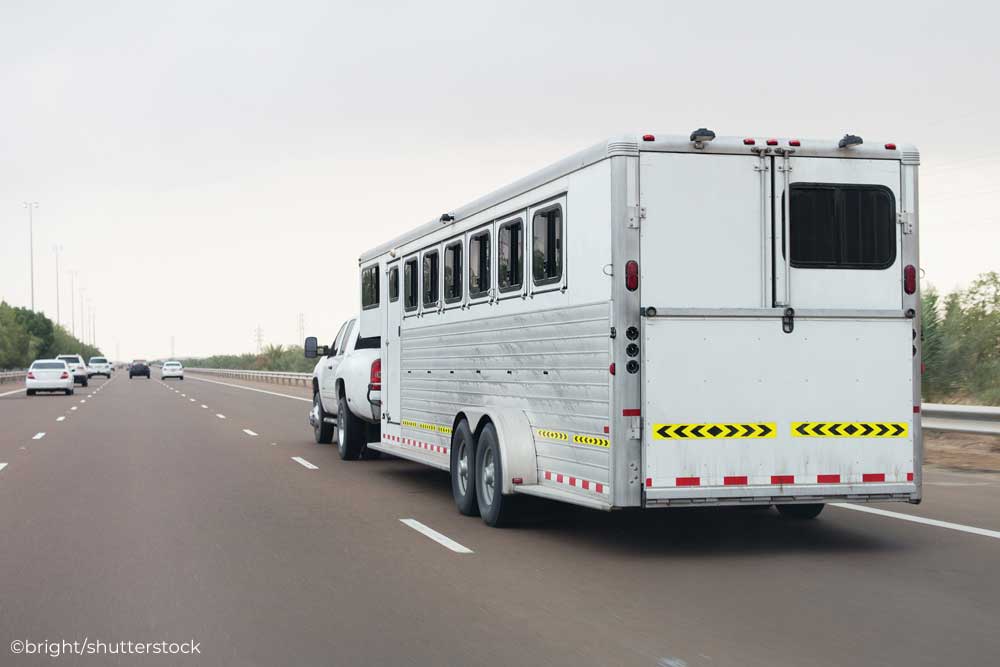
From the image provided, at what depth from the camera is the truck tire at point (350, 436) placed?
57.1ft

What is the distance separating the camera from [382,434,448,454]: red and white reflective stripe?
40.8ft

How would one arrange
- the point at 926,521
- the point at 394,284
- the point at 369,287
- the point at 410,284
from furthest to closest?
1. the point at 369,287
2. the point at 394,284
3. the point at 410,284
4. the point at 926,521

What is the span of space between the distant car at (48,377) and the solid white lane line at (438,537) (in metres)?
40.9

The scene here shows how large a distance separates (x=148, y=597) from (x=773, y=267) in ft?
16.9

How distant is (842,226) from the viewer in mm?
8961

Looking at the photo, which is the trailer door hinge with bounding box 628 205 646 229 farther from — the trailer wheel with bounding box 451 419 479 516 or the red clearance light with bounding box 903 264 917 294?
the trailer wheel with bounding box 451 419 479 516

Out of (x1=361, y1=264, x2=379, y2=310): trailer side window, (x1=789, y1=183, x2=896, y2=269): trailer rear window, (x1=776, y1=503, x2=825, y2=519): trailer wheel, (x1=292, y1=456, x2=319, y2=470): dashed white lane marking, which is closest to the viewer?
(x1=789, y1=183, x2=896, y2=269): trailer rear window

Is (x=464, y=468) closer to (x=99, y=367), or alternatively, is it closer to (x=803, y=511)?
(x=803, y=511)

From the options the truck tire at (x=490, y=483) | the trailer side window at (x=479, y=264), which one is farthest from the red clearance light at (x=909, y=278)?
the trailer side window at (x=479, y=264)

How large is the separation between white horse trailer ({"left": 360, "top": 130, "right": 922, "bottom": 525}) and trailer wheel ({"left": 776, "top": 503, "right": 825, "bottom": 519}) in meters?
1.93

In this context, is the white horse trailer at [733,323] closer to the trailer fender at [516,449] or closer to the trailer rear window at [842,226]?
the trailer rear window at [842,226]

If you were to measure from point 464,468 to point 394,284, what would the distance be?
13.4ft

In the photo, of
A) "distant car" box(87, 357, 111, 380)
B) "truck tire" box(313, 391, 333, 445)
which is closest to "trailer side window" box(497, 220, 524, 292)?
"truck tire" box(313, 391, 333, 445)

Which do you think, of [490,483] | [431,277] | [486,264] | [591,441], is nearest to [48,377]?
[431,277]
